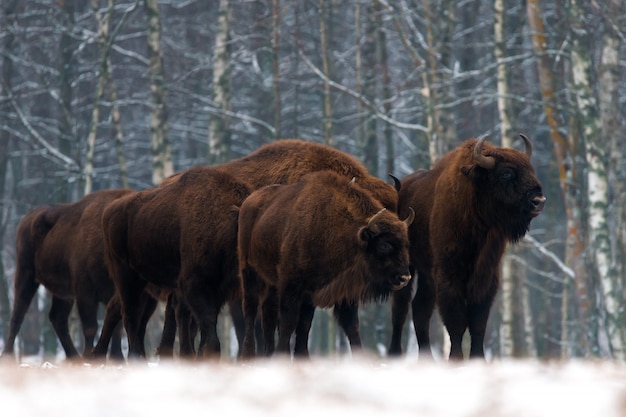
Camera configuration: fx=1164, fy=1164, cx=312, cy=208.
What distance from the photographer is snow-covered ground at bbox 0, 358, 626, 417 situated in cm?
473

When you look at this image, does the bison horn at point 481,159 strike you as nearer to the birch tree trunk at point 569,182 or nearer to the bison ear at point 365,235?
the bison ear at point 365,235

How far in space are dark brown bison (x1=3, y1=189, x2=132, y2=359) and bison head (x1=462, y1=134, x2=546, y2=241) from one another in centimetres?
478

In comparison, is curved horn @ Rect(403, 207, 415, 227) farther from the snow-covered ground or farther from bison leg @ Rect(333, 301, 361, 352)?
the snow-covered ground

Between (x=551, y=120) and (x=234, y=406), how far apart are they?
1557cm

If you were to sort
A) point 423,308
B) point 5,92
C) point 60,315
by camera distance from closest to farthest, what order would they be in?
point 423,308
point 60,315
point 5,92

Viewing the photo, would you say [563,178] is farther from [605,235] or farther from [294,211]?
[294,211]

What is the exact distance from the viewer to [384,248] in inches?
407

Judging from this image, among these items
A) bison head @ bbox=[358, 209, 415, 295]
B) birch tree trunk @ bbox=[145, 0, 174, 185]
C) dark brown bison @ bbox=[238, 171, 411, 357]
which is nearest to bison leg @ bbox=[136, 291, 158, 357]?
dark brown bison @ bbox=[238, 171, 411, 357]

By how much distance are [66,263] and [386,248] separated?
5.71 m

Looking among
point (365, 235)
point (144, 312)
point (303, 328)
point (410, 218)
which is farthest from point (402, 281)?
point (144, 312)

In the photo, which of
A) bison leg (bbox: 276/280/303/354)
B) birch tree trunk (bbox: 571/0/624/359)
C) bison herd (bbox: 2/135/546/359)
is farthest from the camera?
birch tree trunk (bbox: 571/0/624/359)

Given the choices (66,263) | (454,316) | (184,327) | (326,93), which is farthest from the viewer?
Answer: (326,93)

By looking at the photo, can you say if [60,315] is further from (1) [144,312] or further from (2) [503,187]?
(2) [503,187]

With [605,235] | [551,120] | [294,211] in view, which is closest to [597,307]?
[605,235]
